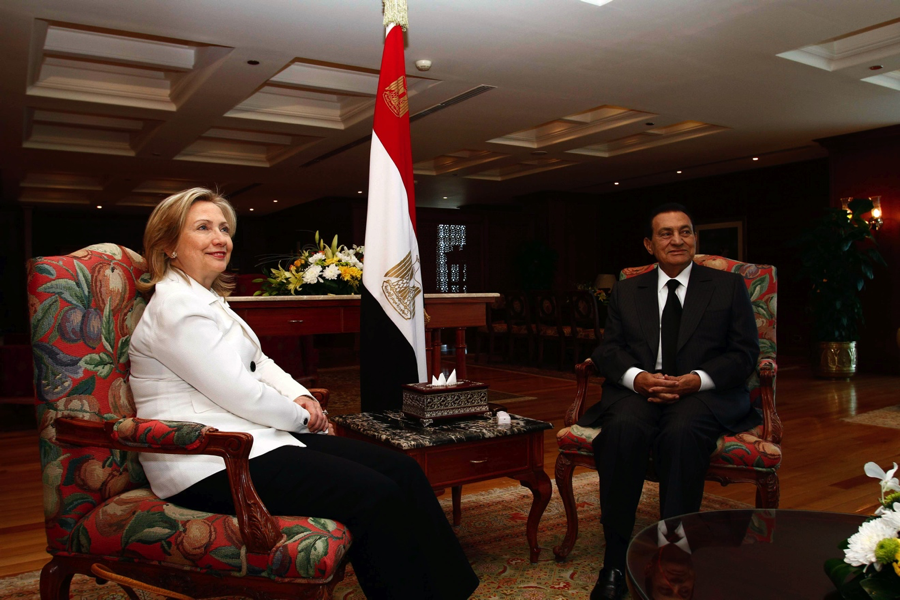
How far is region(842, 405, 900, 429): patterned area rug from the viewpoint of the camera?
4926 mm

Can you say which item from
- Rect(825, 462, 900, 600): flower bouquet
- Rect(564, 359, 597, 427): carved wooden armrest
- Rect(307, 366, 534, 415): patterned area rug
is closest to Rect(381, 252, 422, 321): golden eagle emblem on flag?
Rect(564, 359, 597, 427): carved wooden armrest

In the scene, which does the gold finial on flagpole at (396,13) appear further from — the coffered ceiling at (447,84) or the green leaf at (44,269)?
the green leaf at (44,269)

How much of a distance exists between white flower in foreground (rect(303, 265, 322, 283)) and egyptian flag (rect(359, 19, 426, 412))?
107 centimetres

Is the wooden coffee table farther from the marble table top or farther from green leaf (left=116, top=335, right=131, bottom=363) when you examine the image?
green leaf (left=116, top=335, right=131, bottom=363)

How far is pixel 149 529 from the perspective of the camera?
154 cm

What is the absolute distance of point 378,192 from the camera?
2.85 metres

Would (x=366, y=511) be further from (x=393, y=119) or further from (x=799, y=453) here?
(x=799, y=453)

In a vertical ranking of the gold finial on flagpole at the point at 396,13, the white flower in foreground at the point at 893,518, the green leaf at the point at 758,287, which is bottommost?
the white flower in foreground at the point at 893,518

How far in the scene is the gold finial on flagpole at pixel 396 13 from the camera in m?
2.90

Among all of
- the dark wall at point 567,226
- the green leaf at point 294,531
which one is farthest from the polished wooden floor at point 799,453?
the dark wall at point 567,226

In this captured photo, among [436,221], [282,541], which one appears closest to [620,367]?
[282,541]

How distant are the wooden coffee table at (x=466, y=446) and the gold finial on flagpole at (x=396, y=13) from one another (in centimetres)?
170

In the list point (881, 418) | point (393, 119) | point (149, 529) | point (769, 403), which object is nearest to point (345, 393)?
point (393, 119)

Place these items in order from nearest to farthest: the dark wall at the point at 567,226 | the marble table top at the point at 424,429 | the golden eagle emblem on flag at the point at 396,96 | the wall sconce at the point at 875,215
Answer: the marble table top at the point at 424,429, the golden eagle emblem on flag at the point at 396,96, the wall sconce at the point at 875,215, the dark wall at the point at 567,226
